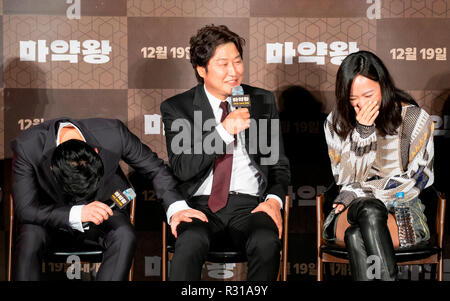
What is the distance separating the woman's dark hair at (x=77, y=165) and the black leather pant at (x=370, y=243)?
125 centimetres

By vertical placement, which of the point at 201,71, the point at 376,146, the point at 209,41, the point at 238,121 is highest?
the point at 209,41

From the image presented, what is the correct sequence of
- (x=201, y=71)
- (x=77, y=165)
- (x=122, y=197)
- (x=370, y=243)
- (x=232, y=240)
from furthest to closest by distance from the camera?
(x=201, y=71) < (x=232, y=240) < (x=122, y=197) < (x=77, y=165) < (x=370, y=243)

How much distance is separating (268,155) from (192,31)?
3.64ft

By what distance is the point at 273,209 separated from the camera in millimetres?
2980

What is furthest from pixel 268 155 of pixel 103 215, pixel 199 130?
pixel 103 215

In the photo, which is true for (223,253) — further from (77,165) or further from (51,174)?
(51,174)

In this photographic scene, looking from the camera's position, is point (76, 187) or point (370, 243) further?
point (76, 187)

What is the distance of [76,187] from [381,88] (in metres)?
1.63

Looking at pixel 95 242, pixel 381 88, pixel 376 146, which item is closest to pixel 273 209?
pixel 376 146

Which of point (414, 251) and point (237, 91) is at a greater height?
point (237, 91)

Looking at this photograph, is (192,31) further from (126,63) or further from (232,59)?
(232,59)

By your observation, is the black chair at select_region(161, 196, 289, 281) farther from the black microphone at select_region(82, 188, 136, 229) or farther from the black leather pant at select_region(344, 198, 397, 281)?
the black leather pant at select_region(344, 198, 397, 281)

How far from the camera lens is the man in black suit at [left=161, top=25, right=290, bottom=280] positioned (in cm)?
291
